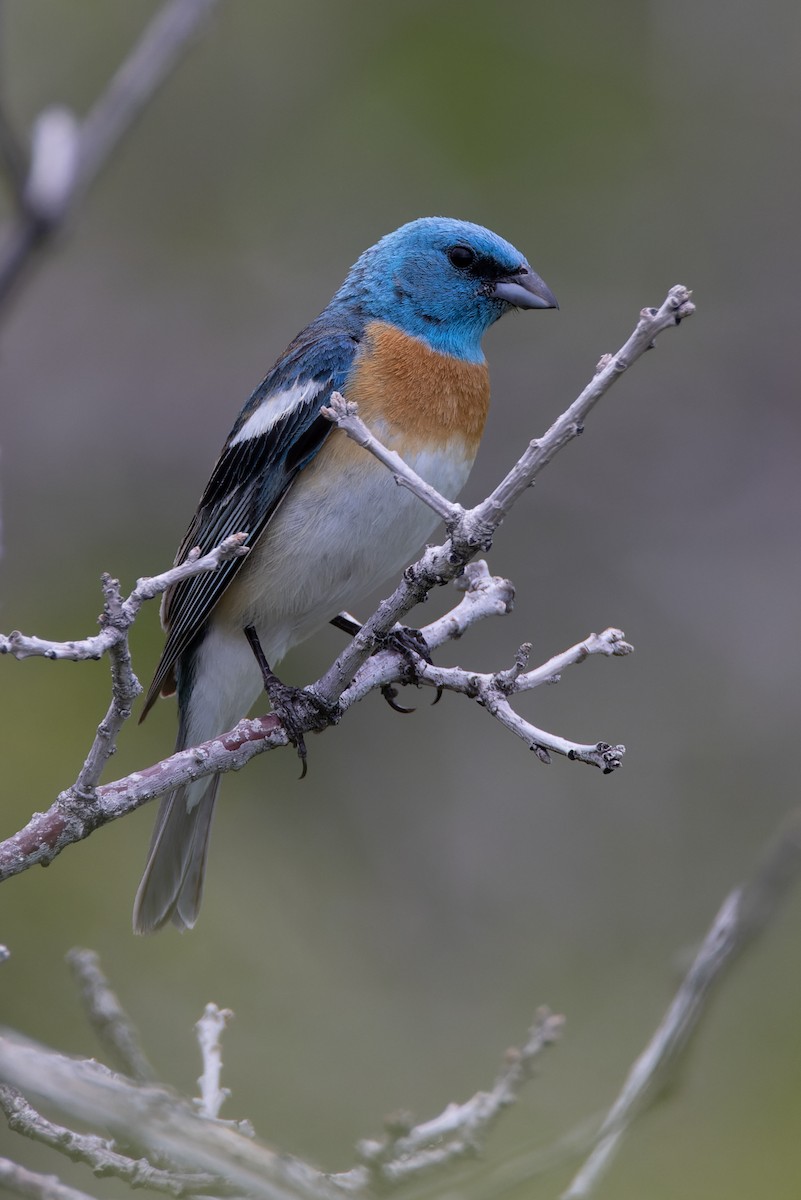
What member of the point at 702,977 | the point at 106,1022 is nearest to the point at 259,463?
the point at 106,1022

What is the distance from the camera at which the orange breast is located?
3982 millimetres

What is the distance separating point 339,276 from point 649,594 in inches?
98.4

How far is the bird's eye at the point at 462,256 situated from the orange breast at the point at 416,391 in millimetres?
372

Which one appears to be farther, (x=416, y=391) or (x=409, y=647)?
(x=416, y=391)

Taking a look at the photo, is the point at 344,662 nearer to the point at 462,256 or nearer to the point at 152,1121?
the point at 152,1121

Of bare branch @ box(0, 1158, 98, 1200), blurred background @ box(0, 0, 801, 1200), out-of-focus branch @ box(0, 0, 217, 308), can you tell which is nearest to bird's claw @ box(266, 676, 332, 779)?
bare branch @ box(0, 1158, 98, 1200)

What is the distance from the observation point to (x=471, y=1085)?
17.3 ft

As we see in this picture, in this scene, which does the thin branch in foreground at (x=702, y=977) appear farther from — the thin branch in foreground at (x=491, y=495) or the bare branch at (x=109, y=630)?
the bare branch at (x=109, y=630)

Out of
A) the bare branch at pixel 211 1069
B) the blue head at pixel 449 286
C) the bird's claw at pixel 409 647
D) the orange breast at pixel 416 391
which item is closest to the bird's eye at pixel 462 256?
the blue head at pixel 449 286

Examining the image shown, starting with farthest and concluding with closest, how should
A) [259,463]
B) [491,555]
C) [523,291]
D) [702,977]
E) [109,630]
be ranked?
[491,555], [523,291], [259,463], [109,630], [702,977]

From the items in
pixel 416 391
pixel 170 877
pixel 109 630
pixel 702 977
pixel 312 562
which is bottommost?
pixel 702 977

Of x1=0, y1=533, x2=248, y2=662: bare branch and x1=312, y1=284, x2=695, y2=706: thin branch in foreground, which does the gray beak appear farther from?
x1=0, y1=533, x2=248, y2=662: bare branch

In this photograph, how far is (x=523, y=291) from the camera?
4.40 metres

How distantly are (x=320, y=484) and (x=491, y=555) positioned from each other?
11.2 ft
